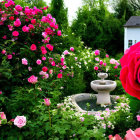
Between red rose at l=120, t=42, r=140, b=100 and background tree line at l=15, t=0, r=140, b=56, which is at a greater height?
background tree line at l=15, t=0, r=140, b=56

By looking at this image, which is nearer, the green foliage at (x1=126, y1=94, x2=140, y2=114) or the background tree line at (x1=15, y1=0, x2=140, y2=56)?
the green foliage at (x1=126, y1=94, x2=140, y2=114)

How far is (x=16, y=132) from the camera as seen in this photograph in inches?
103

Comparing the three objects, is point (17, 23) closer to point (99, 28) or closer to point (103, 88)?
point (103, 88)

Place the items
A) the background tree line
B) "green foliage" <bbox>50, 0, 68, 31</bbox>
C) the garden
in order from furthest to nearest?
the background tree line → "green foliage" <bbox>50, 0, 68, 31</bbox> → the garden

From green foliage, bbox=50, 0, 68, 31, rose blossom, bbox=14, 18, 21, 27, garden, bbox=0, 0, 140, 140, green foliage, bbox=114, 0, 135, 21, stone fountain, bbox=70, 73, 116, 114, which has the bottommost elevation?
stone fountain, bbox=70, 73, 116, 114

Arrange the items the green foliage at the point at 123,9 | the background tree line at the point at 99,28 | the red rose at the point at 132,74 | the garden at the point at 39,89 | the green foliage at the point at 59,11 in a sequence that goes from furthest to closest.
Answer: the green foliage at the point at 123,9 → the background tree line at the point at 99,28 → the green foliage at the point at 59,11 → the garden at the point at 39,89 → the red rose at the point at 132,74

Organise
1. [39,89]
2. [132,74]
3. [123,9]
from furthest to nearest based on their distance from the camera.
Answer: [123,9] < [39,89] < [132,74]

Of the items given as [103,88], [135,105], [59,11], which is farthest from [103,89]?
[59,11]

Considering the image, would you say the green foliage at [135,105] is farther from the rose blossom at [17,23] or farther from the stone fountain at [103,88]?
the stone fountain at [103,88]

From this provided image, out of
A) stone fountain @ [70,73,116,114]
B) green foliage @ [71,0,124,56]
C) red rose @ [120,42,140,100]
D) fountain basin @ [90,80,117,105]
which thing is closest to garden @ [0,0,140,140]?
red rose @ [120,42,140,100]

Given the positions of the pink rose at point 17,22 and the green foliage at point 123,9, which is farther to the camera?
the green foliage at point 123,9

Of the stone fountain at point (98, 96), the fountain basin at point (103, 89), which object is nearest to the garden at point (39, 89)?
the stone fountain at point (98, 96)

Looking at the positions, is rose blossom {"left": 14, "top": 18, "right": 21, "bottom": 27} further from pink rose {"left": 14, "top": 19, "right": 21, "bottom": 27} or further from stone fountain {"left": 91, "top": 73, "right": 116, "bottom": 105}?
stone fountain {"left": 91, "top": 73, "right": 116, "bottom": 105}

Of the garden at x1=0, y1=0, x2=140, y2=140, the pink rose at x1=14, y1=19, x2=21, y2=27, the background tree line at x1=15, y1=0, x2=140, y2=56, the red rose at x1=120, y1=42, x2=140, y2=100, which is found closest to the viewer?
the red rose at x1=120, y1=42, x2=140, y2=100
